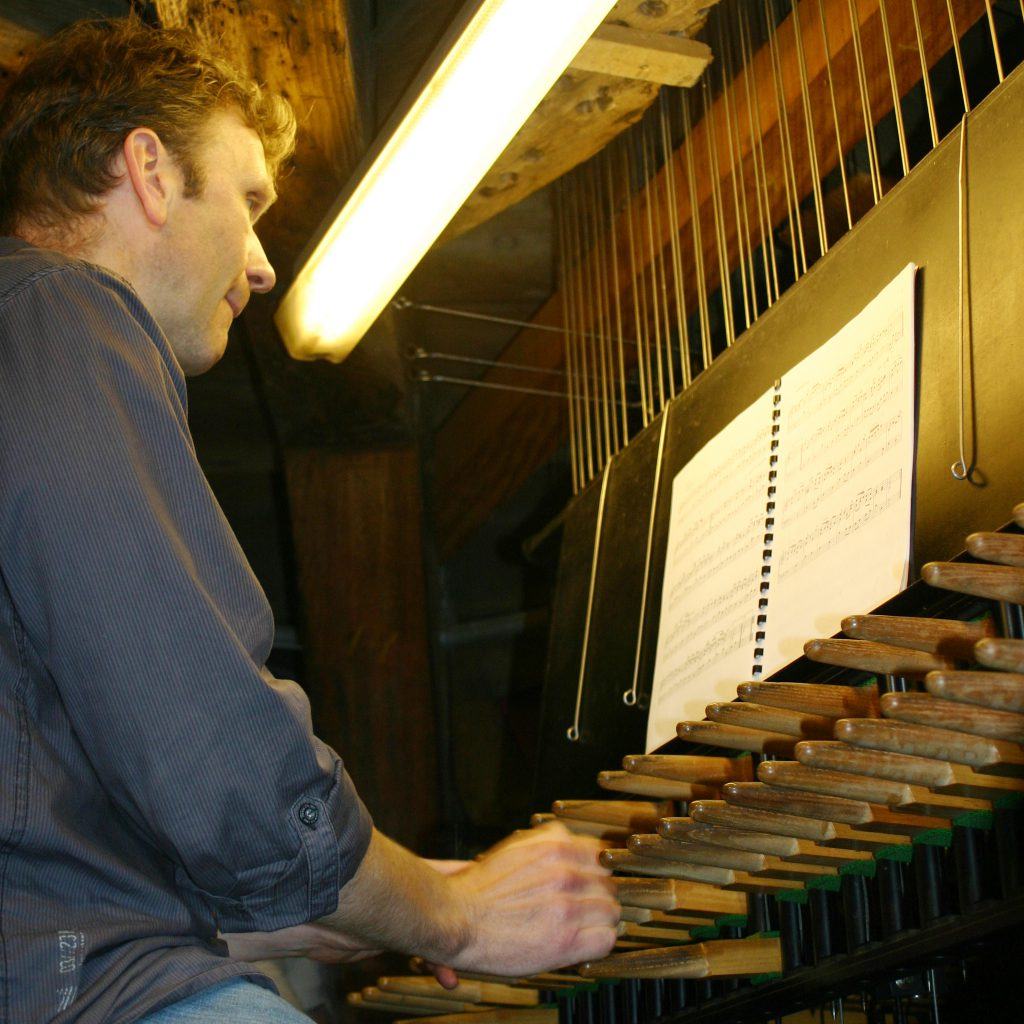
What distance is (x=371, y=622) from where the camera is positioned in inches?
130

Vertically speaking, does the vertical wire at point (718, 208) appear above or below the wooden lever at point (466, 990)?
above

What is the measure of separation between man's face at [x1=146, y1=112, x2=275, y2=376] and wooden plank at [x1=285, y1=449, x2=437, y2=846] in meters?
1.38

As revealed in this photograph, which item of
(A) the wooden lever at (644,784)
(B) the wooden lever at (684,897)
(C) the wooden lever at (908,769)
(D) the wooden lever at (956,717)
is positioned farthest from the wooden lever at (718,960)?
(D) the wooden lever at (956,717)

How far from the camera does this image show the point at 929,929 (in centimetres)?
122

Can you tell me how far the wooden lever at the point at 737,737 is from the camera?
132 centimetres

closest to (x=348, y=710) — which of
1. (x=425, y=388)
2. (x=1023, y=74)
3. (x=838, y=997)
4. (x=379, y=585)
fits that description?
(x=379, y=585)

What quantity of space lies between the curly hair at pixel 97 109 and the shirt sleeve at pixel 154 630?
502mm

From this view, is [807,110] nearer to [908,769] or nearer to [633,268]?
[633,268]

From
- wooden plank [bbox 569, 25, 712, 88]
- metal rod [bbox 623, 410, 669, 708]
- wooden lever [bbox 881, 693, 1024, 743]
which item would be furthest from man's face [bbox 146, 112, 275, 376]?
wooden lever [bbox 881, 693, 1024, 743]

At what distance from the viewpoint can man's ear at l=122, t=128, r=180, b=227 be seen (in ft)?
5.33

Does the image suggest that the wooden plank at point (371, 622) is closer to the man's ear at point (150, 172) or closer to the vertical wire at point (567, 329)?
the vertical wire at point (567, 329)

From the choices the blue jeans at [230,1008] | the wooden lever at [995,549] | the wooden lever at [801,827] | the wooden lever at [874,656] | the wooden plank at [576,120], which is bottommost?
the blue jeans at [230,1008]

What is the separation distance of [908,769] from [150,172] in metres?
1.10

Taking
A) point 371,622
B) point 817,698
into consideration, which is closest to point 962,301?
point 817,698
